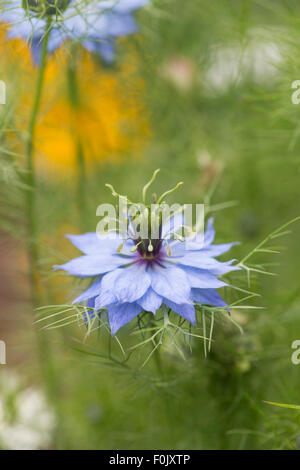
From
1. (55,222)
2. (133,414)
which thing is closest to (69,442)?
(133,414)

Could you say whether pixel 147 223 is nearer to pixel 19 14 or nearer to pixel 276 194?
pixel 19 14

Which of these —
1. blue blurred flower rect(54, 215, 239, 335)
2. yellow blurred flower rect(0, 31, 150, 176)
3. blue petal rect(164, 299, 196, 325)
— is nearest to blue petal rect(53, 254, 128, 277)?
blue blurred flower rect(54, 215, 239, 335)

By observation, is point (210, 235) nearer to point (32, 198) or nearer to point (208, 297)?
point (208, 297)

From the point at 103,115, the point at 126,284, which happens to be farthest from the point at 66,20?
the point at 103,115

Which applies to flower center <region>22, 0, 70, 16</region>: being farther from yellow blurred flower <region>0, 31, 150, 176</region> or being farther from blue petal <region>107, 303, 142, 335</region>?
blue petal <region>107, 303, 142, 335</region>

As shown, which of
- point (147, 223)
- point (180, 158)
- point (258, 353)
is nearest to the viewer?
point (147, 223)

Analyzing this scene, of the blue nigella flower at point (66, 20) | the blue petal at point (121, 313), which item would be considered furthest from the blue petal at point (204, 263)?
the blue nigella flower at point (66, 20)

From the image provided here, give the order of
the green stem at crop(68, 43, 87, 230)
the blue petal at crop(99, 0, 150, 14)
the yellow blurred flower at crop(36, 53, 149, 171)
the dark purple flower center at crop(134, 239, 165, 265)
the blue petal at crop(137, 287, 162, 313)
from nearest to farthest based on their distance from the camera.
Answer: the blue petal at crop(137, 287, 162, 313), the dark purple flower center at crop(134, 239, 165, 265), the blue petal at crop(99, 0, 150, 14), the green stem at crop(68, 43, 87, 230), the yellow blurred flower at crop(36, 53, 149, 171)
